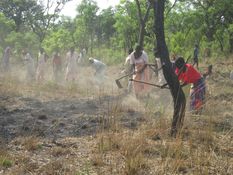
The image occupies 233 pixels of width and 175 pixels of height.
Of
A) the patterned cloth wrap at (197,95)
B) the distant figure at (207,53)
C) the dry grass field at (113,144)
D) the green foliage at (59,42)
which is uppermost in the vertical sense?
the green foliage at (59,42)

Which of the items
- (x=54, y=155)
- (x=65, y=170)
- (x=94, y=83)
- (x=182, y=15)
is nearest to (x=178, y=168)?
(x=65, y=170)

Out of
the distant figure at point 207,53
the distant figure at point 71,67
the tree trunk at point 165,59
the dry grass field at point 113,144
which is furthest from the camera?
the distant figure at point 207,53

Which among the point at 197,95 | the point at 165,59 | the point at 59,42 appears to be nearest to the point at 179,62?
the point at 197,95

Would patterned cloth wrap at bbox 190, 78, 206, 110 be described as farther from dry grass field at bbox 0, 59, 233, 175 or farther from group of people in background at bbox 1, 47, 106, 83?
group of people in background at bbox 1, 47, 106, 83

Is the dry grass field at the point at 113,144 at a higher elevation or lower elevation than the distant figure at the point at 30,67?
lower

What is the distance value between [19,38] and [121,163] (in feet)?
85.0

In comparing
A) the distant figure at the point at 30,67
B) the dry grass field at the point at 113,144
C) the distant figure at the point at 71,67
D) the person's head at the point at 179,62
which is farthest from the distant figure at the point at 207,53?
the person's head at the point at 179,62

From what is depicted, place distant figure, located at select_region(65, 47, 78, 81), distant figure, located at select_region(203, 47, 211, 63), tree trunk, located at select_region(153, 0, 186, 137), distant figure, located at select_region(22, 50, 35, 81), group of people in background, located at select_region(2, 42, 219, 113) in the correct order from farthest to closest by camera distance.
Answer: distant figure, located at select_region(203, 47, 211, 63) < distant figure, located at select_region(22, 50, 35, 81) < distant figure, located at select_region(65, 47, 78, 81) < group of people in background, located at select_region(2, 42, 219, 113) < tree trunk, located at select_region(153, 0, 186, 137)

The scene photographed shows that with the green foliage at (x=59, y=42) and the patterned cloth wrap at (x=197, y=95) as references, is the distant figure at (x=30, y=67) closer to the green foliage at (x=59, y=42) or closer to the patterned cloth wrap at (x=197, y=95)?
the patterned cloth wrap at (x=197, y=95)

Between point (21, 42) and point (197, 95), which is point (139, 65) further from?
point (21, 42)

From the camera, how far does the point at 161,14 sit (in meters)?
6.06

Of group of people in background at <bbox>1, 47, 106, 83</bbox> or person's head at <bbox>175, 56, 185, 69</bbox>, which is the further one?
group of people in background at <bbox>1, 47, 106, 83</bbox>

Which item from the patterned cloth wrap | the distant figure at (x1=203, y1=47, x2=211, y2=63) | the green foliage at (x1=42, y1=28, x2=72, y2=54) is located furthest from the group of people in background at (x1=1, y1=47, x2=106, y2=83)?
the green foliage at (x1=42, y1=28, x2=72, y2=54)

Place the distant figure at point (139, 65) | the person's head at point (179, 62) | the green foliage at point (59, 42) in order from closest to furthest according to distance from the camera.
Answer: the person's head at point (179, 62), the distant figure at point (139, 65), the green foliage at point (59, 42)
